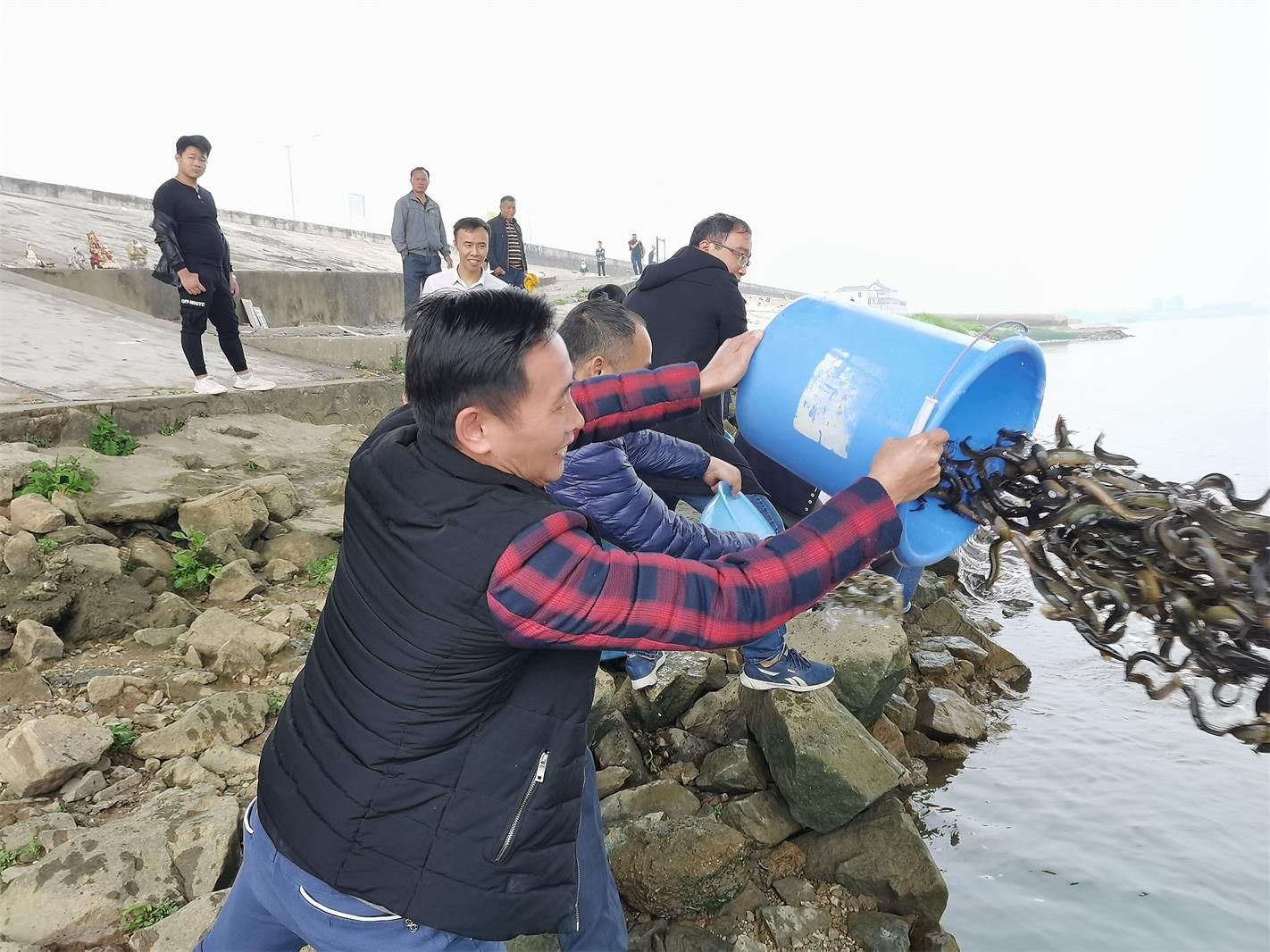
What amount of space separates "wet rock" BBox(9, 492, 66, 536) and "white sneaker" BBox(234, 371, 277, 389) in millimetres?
2220

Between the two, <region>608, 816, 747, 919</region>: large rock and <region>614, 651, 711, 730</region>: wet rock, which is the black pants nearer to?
<region>614, 651, 711, 730</region>: wet rock

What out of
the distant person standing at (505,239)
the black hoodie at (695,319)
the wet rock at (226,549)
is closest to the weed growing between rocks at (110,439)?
the wet rock at (226,549)

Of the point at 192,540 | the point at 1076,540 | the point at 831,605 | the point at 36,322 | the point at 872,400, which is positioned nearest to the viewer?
the point at 1076,540

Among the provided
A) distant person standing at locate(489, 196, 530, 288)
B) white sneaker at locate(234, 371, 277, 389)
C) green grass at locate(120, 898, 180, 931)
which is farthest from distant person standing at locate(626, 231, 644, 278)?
green grass at locate(120, 898, 180, 931)

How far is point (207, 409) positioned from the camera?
5344 millimetres

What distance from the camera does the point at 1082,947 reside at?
109 inches

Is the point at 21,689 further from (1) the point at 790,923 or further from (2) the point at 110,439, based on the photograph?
(1) the point at 790,923

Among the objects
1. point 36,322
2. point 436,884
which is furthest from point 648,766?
point 36,322

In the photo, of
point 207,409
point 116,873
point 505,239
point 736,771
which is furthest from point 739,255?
point 505,239

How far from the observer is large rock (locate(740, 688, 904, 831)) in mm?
2805

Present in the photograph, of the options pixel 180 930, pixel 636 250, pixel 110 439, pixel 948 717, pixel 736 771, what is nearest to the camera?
pixel 180 930

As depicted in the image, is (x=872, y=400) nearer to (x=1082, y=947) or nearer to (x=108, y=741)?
(x=1082, y=947)

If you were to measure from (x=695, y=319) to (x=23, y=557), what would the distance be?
285 cm

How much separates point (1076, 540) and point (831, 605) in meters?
1.93
